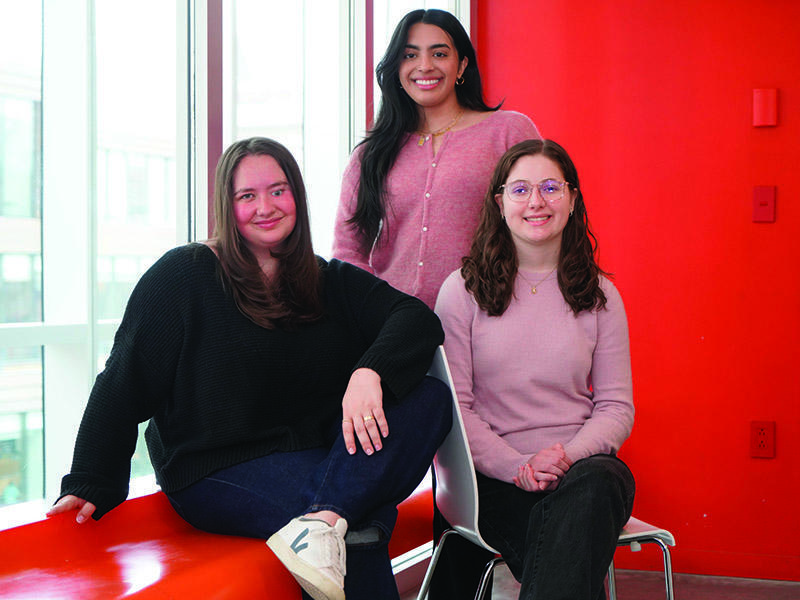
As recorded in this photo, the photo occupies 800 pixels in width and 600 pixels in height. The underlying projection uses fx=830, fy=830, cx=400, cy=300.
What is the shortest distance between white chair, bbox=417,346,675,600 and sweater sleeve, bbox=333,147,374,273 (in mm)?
444

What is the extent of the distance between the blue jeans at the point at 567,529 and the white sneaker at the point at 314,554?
313 millimetres

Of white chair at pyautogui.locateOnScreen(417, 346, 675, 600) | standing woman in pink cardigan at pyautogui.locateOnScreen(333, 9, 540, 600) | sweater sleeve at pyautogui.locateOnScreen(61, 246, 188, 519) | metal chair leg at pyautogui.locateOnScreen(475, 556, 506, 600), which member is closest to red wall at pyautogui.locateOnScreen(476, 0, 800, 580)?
standing woman in pink cardigan at pyautogui.locateOnScreen(333, 9, 540, 600)

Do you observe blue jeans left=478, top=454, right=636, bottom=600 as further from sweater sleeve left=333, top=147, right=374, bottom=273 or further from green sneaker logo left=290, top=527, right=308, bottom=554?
sweater sleeve left=333, top=147, right=374, bottom=273

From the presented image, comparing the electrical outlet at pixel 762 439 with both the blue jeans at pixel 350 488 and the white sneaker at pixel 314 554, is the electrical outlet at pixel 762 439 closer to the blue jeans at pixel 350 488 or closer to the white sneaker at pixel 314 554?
the blue jeans at pixel 350 488

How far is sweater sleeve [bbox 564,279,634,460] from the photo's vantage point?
5.38 ft

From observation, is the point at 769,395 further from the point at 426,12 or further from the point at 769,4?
the point at 426,12

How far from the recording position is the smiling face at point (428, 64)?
1914 mm

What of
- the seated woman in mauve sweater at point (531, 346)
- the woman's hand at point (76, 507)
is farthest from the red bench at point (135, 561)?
the seated woman in mauve sweater at point (531, 346)

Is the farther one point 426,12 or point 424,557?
point 424,557

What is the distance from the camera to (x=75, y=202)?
5.49 ft

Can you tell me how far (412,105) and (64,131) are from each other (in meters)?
0.79

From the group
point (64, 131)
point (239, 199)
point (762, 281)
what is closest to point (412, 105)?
point (239, 199)

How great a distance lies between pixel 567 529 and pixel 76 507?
80cm

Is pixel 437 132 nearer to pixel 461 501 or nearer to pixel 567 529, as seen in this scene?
pixel 461 501
